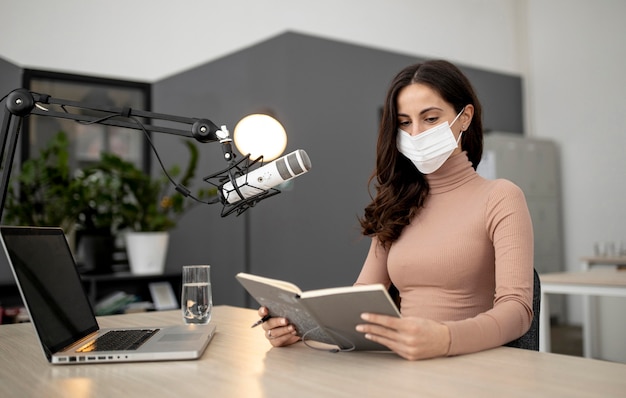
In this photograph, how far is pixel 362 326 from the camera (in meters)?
1.20

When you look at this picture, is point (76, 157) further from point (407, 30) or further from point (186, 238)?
point (407, 30)

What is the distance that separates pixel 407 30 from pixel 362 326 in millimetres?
5403

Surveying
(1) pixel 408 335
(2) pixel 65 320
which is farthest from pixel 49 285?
(1) pixel 408 335

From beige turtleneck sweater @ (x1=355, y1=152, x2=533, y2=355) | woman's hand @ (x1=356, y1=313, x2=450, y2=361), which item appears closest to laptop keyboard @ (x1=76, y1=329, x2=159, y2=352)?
woman's hand @ (x1=356, y1=313, x2=450, y2=361)

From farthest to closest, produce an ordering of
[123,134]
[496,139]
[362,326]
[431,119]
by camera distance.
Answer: [496,139], [123,134], [431,119], [362,326]

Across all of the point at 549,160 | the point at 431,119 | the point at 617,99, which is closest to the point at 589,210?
the point at 549,160

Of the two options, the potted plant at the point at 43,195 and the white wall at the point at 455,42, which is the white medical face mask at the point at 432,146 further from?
the white wall at the point at 455,42

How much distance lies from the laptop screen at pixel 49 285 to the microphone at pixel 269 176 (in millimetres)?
419

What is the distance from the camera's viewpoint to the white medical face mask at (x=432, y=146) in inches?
67.7

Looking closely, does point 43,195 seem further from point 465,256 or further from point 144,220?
point 465,256

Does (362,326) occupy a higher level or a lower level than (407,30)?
lower

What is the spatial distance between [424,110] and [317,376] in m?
0.89

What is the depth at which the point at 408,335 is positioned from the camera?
1.17m

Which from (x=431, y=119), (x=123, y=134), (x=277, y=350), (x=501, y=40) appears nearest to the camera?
(x=277, y=350)
